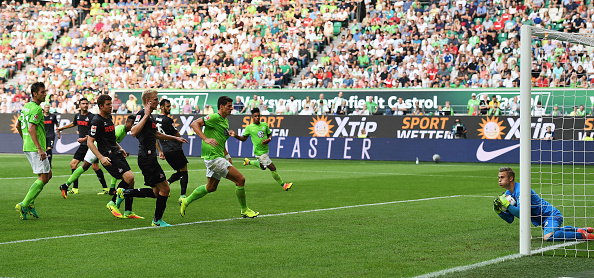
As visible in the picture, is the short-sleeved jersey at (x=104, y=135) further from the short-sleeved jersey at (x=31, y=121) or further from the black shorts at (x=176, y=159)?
the black shorts at (x=176, y=159)

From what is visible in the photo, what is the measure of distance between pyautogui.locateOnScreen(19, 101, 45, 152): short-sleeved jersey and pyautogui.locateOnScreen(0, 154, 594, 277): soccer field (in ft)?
4.04

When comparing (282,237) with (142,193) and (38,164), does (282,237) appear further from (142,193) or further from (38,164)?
(38,164)

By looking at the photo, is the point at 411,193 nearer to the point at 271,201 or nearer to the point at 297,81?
the point at 271,201

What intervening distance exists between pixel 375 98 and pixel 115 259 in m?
26.6

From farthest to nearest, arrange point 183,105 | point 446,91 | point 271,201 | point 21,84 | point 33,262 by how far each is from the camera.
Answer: point 21,84, point 183,105, point 446,91, point 271,201, point 33,262

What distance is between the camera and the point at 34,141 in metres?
11.9

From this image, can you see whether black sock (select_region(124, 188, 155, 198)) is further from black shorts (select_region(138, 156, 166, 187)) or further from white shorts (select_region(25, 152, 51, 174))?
white shorts (select_region(25, 152, 51, 174))

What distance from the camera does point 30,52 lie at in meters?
48.2

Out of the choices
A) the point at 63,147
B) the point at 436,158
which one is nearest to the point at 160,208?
the point at 436,158

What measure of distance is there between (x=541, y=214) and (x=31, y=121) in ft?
25.6

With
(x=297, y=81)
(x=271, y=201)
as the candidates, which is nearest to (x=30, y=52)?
(x=297, y=81)

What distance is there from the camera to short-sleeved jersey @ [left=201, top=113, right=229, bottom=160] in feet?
39.2

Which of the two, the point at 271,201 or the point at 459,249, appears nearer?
the point at 459,249

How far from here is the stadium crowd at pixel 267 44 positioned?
112 ft
